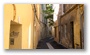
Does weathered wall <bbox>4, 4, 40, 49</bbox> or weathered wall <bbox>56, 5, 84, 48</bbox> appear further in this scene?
weathered wall <bbox>56, 5, 84, 48</bbox>

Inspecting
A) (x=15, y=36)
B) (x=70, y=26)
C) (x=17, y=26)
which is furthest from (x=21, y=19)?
(x=70, y=26)

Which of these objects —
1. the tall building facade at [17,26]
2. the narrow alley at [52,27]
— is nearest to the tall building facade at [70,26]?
the narrow alley at [52,27]

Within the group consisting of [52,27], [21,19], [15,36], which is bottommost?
[15,36]

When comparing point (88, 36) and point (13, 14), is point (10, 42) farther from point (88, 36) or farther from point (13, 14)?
point (88, 36)

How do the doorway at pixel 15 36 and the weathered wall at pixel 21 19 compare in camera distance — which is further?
the doorway at pixel 15 36

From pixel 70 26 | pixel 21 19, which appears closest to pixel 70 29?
pixel 70 26

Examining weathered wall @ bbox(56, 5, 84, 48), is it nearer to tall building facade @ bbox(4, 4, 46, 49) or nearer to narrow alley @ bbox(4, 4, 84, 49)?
narrow alley @ bbox(4, 4, 84, 49)

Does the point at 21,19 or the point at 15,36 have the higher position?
the point at 21,19

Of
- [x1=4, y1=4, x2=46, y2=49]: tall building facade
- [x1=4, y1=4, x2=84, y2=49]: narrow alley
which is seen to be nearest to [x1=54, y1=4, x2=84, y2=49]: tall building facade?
[x1=4, y1=4, x2=84, y2=49]: narrow alley

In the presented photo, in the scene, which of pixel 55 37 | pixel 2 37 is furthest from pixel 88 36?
pixel 2 37

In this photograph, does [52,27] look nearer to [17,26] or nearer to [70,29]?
[70,29]

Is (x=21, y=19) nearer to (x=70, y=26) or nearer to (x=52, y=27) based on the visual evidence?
(x=52, y=27)

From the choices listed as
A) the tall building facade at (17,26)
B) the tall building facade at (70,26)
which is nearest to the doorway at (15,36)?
the tall building facade at (17,26)

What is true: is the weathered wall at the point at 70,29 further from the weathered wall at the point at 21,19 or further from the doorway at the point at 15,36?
the doorway at the point at 15,36
